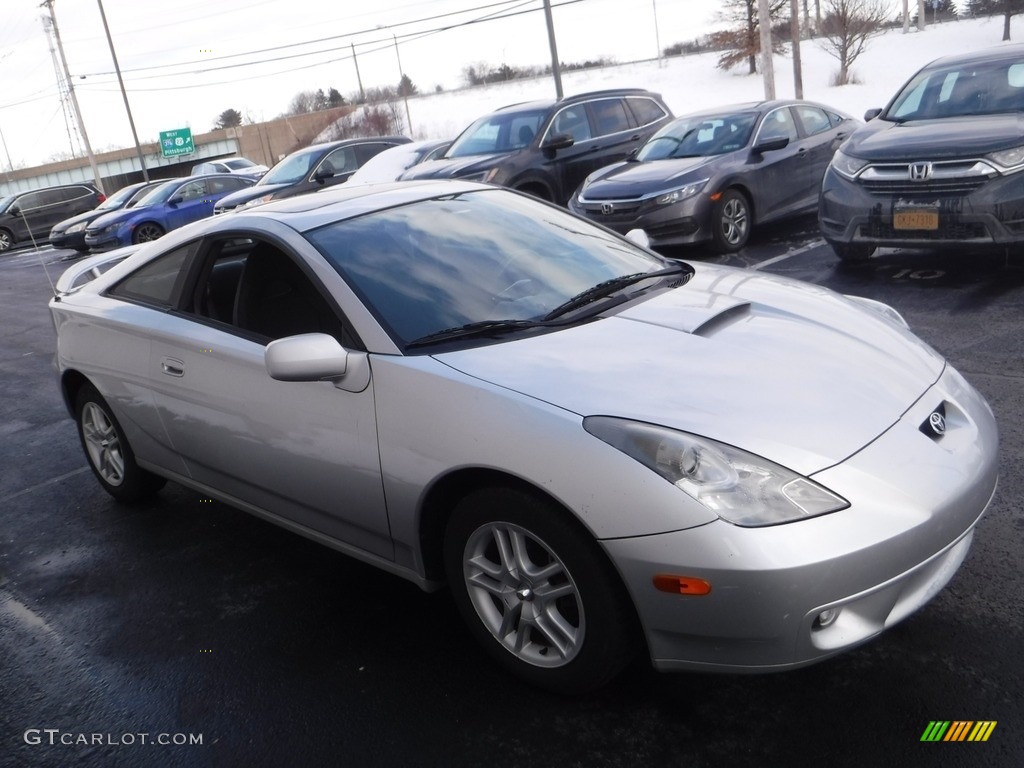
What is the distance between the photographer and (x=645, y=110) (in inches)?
507

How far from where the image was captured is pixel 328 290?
3.27 m

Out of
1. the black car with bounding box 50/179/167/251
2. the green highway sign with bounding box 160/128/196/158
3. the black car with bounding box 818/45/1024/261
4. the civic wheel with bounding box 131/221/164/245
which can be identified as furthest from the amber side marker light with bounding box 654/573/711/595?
the green highway sign with bounding box 160/128/196/158

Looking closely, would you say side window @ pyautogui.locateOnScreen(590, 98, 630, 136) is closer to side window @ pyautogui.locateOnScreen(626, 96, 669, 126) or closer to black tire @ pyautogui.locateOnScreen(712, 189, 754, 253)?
side window @ pyautogui.locateOnScreen(626, 96, 669, 126)

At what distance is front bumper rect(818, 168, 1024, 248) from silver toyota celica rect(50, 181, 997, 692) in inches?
128

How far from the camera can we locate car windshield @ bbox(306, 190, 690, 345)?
3.22 meters

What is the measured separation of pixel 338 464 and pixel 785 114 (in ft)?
27.7

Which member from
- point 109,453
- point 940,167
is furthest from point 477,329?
point 940,167

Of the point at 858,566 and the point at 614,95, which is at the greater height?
the point at 614,95

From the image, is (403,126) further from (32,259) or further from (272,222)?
(272,222)

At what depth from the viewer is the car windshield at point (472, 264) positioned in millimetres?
3219

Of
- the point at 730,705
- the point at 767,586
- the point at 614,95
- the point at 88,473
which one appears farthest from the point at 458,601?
the point at 614,95

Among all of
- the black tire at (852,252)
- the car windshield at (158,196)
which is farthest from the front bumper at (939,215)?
the car windshield at (158,196)

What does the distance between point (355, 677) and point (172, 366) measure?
159 cm

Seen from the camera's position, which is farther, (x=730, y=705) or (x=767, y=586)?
(x=730, y=705)
